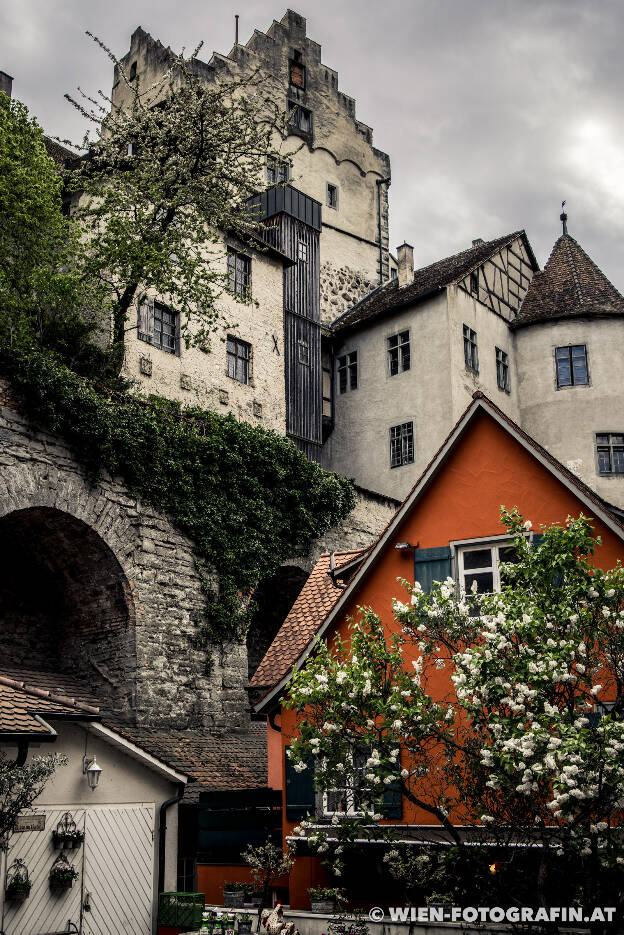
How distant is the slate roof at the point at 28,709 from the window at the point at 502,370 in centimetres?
1965

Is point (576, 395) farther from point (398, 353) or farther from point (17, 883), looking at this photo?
point (17, 883)

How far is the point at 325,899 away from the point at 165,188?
15.0 metres

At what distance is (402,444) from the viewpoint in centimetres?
2775

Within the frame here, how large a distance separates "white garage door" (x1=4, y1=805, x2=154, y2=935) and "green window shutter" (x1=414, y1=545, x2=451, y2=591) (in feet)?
15.5

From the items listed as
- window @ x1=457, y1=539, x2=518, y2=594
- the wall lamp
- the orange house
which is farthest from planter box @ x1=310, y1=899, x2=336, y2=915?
window @ x1=457, y1=539, x2=518, y2=594

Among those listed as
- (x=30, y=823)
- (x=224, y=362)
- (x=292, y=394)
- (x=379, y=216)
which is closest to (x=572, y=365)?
(x=292, y=394)

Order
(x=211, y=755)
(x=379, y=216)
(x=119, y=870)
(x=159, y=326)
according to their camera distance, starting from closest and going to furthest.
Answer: (x=119, y=870), (x=211, y=755), (x=159, y=326), (x=379, y=216)

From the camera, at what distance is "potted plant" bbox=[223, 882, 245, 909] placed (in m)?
13.1

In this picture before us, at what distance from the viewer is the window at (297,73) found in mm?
35344

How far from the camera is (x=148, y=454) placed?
18141mm

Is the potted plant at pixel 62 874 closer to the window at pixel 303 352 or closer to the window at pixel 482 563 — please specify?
the window at pixel 482 563

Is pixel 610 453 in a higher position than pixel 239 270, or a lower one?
lower

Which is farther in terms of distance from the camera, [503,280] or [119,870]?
[503,280]

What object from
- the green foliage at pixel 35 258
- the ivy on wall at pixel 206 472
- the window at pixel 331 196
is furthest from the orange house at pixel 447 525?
the window at pixel 331 196
